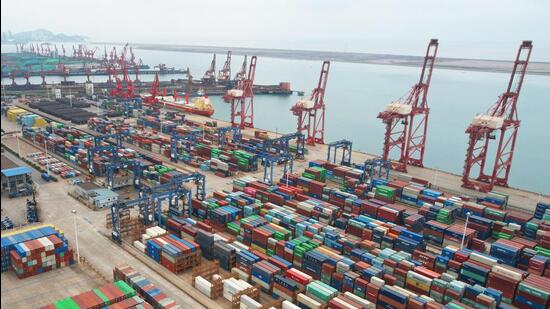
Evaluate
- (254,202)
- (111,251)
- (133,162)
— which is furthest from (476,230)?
(133,162)

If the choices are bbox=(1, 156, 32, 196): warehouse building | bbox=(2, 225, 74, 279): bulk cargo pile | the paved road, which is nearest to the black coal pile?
the paved road

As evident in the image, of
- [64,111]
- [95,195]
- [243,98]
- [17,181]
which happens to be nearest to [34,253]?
[95,195]

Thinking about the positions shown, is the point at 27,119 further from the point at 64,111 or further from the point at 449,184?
the point at 449,184

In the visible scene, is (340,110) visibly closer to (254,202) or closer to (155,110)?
(155,110)

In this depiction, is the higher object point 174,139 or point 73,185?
point 174,139

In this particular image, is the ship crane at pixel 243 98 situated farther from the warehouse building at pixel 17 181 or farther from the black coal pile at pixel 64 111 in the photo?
the warehouse building at pixel 17 181

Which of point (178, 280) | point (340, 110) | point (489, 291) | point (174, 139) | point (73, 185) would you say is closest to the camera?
point (489, 291)

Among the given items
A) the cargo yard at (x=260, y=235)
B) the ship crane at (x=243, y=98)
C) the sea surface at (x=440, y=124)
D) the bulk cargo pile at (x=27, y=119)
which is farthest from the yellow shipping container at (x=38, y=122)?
the ship crane at (x=243, y=98)

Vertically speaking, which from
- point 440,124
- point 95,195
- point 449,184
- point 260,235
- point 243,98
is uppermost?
point 243,98

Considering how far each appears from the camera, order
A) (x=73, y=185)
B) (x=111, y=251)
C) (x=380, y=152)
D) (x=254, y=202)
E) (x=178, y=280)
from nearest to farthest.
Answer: (x=178, y=280) → (x=111, y=251) → (x=254, y=202) → (x=73, y=185) → (x=380, y=152)
